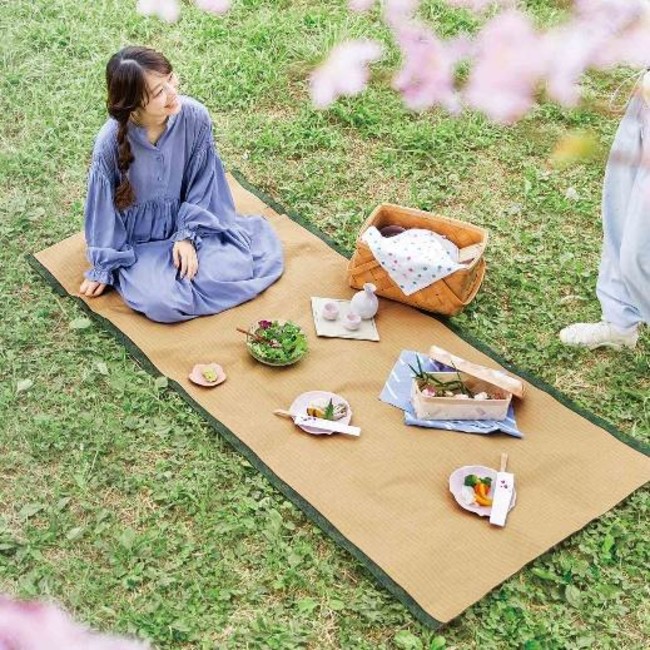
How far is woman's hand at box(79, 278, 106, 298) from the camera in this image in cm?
377

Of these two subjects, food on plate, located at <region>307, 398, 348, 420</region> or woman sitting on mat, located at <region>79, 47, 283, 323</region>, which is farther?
woman sitting on mat, located at <region>79, 47, 283, 323</region>

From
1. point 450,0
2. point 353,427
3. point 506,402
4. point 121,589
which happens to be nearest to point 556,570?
point 506,402

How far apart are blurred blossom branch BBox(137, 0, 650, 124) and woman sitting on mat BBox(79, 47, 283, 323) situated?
4.22 feet

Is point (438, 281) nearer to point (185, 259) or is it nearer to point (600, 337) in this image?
point (600, 337)

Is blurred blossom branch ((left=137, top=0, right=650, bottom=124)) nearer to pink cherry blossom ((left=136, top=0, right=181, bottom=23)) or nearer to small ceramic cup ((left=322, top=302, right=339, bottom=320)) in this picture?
pink cherry blossom ((left=136, top=0, right=181, bottom=23))

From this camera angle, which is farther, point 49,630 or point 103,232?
point 103,232

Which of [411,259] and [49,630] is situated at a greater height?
[411,259]

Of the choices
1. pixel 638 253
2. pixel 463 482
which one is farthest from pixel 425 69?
pixel 463 482

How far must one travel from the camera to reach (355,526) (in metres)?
2.99

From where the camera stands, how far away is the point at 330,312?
3717 mm

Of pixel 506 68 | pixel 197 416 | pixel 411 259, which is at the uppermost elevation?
pixel 506 68

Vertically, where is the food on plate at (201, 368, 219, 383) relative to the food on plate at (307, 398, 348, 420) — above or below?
below

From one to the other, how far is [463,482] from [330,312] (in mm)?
934

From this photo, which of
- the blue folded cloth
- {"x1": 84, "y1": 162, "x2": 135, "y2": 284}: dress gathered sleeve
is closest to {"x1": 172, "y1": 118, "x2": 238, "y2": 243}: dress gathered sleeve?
{"x1": 84, "y1": 162, "x2": 135, "y2": 284}: dress gathered sleeve
